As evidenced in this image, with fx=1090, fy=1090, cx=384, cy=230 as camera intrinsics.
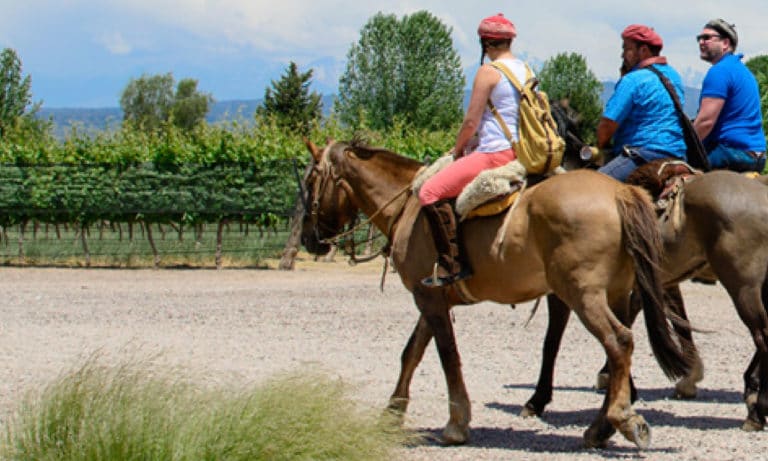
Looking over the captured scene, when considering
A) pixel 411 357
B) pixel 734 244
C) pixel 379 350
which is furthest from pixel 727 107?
pixel 379 350

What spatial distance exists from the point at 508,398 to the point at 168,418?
440 cm

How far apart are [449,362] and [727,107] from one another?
10.7ft

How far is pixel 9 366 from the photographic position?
1064cm

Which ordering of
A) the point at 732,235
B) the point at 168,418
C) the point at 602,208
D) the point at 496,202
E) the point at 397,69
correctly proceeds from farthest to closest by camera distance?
the point at 397,69
the point at 732,235
the point at 496,202
the point at 602,208
the point at 168,418

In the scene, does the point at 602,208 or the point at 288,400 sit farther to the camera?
the point at 602,208

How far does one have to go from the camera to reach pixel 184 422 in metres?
5.41

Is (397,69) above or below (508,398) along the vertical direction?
above

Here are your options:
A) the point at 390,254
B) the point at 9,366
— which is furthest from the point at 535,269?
the point at 9,366

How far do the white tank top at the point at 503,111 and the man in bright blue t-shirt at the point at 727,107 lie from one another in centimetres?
204

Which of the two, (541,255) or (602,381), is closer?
(541,255)

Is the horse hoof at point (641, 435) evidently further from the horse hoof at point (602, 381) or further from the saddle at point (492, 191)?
the horse hoof at point (602, 381)

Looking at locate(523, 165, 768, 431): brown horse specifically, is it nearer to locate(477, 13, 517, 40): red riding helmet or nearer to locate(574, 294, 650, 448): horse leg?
locate(574, 294, 650, 448): horse leg

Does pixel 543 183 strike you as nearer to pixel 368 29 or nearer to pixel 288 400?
pixel 288 400

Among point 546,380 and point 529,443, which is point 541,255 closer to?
point 529,443
